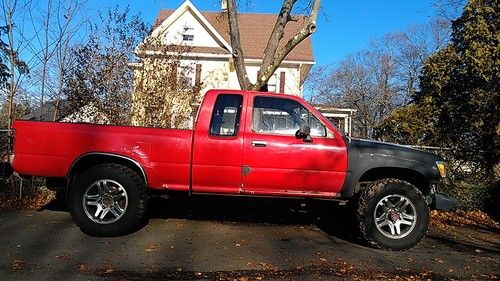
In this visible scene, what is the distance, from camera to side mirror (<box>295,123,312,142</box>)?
5.76 m

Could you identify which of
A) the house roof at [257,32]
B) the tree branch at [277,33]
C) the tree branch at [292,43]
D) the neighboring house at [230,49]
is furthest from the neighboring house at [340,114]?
the tree branch at [292,43]

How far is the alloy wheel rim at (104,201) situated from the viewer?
5902mm

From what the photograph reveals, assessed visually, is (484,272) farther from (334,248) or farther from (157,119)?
(157,119)

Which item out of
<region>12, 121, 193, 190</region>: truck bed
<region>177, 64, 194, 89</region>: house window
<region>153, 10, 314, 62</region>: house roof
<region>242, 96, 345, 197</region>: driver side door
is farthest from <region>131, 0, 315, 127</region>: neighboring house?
<region>12, 121, 193, 190</region>: truck bed

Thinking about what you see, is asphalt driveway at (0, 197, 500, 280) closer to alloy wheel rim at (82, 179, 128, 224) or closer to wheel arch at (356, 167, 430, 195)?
alloy wheel rim at (82, 179, 128, 224)

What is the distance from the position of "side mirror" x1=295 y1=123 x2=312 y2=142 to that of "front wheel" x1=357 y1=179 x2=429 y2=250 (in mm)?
1052

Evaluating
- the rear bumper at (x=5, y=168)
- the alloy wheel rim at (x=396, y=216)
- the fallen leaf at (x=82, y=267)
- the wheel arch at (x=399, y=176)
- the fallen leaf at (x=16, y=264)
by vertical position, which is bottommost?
the fallen leaf at (x=16, y=264)

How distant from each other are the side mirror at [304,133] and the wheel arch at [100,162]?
2.05m

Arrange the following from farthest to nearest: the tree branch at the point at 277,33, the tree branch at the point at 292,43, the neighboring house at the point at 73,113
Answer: the tree branch at the point at 277,33
the tree branch at the point at 292,43
the neighboring house at the point at 73,113

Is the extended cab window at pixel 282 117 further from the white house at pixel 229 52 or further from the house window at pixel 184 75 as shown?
the white house at pixel 229 52

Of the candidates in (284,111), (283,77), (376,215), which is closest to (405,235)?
(376,215)

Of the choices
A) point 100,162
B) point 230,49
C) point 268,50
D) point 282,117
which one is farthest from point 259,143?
point 230,49

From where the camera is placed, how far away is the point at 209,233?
6371 mm

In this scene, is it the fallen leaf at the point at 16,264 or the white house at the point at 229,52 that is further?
the white house at the point at 229,52
